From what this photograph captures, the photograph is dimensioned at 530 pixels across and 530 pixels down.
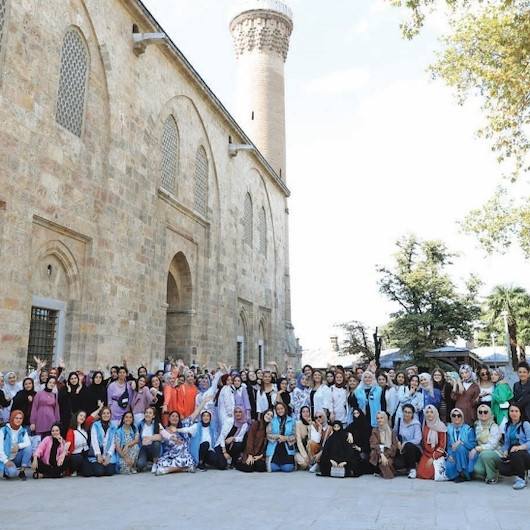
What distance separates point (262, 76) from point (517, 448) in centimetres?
2327

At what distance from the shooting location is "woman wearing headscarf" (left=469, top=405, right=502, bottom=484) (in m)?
6.41

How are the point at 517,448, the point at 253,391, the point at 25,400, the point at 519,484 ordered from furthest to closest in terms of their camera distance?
the point at 253,391, the point at 25,400, the point at 517,448, the point at 519,484

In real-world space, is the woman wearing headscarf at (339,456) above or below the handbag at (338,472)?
above

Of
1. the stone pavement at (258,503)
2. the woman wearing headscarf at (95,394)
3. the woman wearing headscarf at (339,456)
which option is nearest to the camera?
the stone pavement at (258,503)

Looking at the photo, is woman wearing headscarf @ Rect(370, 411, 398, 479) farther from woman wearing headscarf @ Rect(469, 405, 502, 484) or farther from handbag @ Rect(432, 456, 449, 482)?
woman wearing headscarf @ Rect(469, 405, 502, 484)

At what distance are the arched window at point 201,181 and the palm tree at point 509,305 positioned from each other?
25184 mm

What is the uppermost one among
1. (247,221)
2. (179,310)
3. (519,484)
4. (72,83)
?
(247,221)

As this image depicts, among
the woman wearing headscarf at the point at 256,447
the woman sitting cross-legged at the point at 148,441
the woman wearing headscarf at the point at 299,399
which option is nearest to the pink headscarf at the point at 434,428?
the woman wearing headscarf at the point at 299,399

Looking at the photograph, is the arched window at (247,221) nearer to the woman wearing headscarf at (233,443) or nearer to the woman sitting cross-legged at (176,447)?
the woman wearing headscarf at (233,443)

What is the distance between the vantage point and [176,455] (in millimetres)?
7238

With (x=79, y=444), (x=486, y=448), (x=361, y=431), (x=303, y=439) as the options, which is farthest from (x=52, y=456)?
(x=486, y=448)

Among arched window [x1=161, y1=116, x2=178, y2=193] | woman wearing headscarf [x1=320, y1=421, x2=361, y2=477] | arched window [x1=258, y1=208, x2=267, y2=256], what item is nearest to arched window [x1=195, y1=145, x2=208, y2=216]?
arched window [x1=161, y1=116, x2=178, y2=193]

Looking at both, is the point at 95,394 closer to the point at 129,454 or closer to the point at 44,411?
the point at 44,411

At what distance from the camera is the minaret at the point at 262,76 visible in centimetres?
2634
